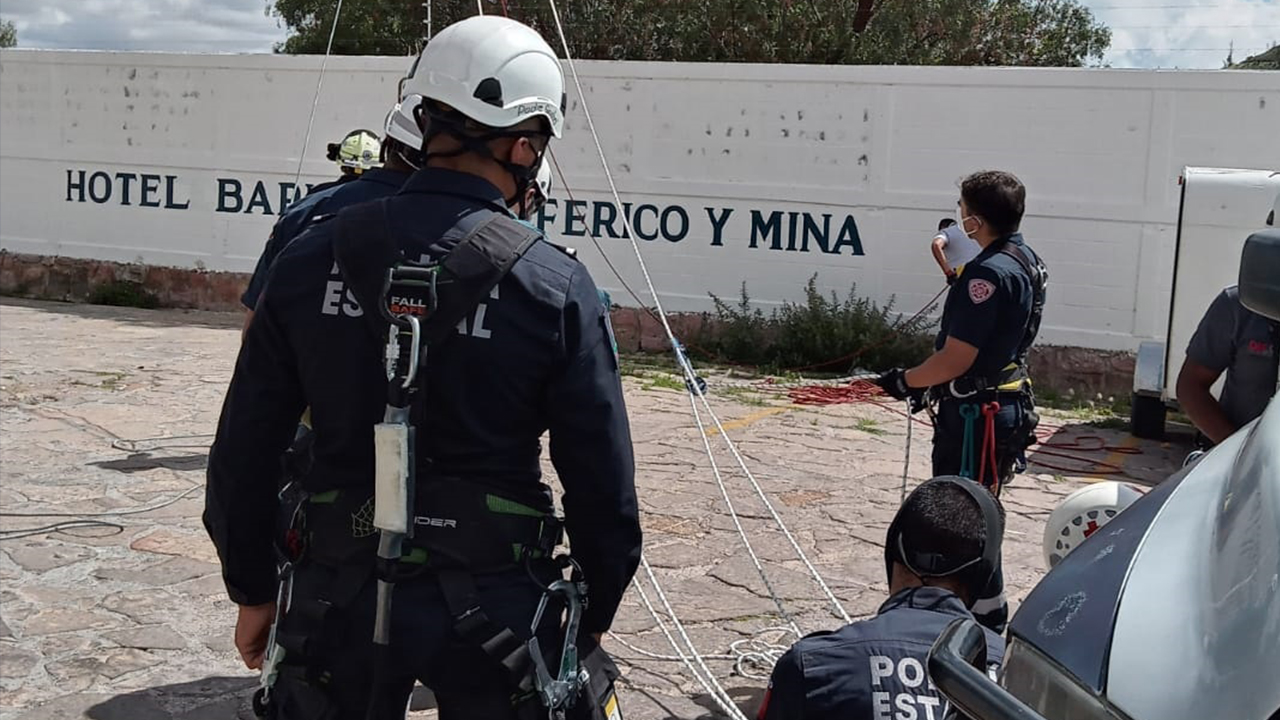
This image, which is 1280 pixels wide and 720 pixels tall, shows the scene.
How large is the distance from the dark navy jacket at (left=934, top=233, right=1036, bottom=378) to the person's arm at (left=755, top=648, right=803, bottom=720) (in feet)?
7.44

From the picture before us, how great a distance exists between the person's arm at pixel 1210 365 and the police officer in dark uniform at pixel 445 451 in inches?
94.8

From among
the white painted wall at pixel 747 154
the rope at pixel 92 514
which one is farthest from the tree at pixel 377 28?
the rope at pixel 92 514

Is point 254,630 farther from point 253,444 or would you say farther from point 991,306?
point 991,306

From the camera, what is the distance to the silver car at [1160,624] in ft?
5.49

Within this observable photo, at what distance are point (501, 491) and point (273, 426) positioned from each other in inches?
18.5

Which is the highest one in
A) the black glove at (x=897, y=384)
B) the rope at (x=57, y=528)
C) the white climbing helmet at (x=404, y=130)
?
the white climbing helmet at (x=404, y=130)

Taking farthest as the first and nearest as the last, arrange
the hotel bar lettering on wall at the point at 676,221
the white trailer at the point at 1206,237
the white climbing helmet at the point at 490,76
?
the hotel bar lettering on wall at the point at 676,221
the white trailer at the point at 1206,237
the white climbing helmet at the point at 490,76

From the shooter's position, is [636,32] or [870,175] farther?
[636,32]

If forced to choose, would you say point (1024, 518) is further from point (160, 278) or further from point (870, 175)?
point (160, 278)

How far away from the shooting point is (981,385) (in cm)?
476

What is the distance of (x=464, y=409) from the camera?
243 cm

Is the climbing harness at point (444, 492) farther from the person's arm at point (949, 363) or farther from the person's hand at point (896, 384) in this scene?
the person's hand at point (896, 384)

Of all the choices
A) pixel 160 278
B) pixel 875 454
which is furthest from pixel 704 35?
pixel 875 454

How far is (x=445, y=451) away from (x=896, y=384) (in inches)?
110
